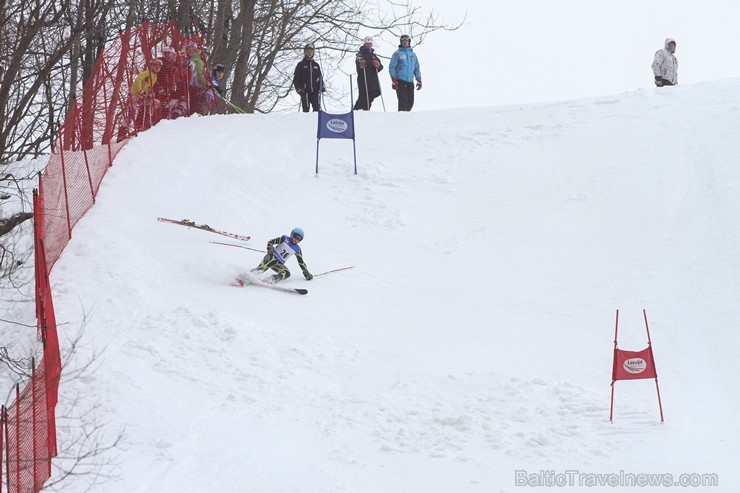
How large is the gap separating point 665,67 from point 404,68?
5.75 metres

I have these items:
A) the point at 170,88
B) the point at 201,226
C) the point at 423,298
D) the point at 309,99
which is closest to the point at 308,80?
→ the point at 309,99

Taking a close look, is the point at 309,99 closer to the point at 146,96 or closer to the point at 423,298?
the point at 146,96

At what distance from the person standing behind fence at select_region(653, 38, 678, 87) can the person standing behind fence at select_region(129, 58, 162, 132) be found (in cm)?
1048

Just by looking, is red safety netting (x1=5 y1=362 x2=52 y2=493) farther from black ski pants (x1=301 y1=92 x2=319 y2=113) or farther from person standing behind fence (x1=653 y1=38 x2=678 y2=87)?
person standing behind fence (x1=653 y1=38 x2=678 y2=87)

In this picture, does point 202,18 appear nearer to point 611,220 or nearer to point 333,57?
point 333,57

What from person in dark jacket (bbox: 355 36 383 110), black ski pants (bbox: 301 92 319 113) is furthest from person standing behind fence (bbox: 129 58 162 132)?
person in dark jacket (bbox: 355 36 383 110)

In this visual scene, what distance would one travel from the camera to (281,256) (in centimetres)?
1350

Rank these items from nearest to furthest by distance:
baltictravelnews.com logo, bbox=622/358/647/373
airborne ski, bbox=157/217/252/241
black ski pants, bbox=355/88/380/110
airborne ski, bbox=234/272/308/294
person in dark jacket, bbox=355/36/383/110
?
baltictravelnews.com logo, bbox=622/358/647/373 < airborne ski, bbox=234/272/308/294 < airborne ski, bbox=157/217/252/241 < person in dark jacket, bbox=355/36/383/110 < black ski pants, bbox=355/88/380/110

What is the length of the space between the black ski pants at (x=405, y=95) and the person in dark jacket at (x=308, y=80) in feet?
5.36

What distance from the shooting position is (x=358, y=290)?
13.4 meters

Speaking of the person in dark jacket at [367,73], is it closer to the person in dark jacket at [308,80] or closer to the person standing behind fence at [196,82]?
the person in dark jacket at [308,80]

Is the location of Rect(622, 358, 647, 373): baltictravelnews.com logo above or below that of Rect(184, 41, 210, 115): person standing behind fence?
below

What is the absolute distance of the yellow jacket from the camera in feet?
58.2

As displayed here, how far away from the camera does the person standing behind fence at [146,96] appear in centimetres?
1780
